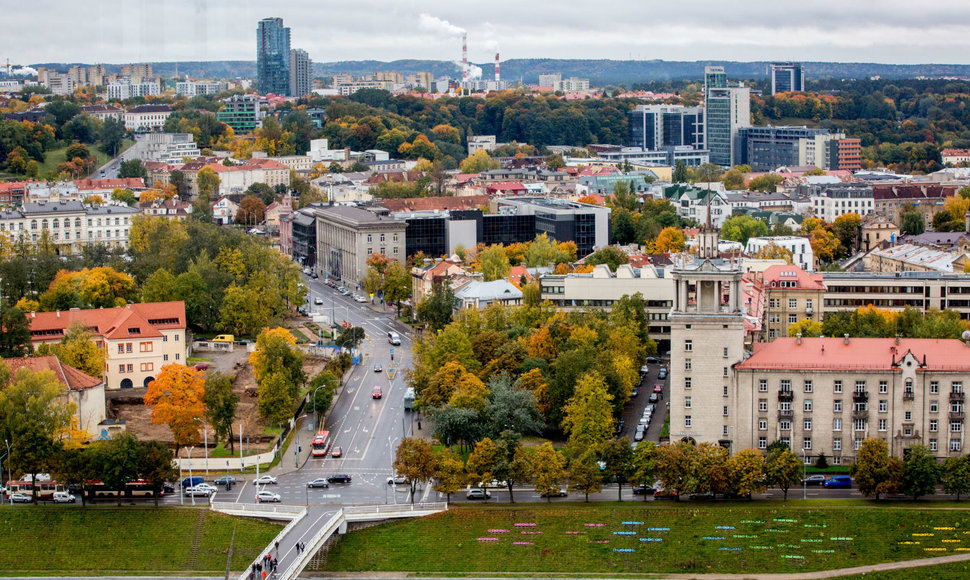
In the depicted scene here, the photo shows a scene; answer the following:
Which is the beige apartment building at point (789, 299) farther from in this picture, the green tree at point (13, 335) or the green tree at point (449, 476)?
the green tree at point (13, 335)

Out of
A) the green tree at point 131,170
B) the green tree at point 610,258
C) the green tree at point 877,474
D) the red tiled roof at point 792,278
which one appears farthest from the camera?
the green tree at point 131,170

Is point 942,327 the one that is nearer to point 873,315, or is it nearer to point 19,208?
point 873,315

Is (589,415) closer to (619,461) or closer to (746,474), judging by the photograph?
(619,461)

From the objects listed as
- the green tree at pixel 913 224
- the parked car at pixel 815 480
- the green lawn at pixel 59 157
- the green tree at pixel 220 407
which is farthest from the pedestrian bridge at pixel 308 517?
the green lawn at pixel 59 157

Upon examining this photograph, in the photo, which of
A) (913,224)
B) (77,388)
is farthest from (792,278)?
(913,224)

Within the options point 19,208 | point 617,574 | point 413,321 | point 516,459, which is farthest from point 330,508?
point 19,208

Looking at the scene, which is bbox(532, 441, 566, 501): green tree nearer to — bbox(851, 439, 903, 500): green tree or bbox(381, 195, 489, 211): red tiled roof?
bbox(851, 439, 903, 500): green tree
